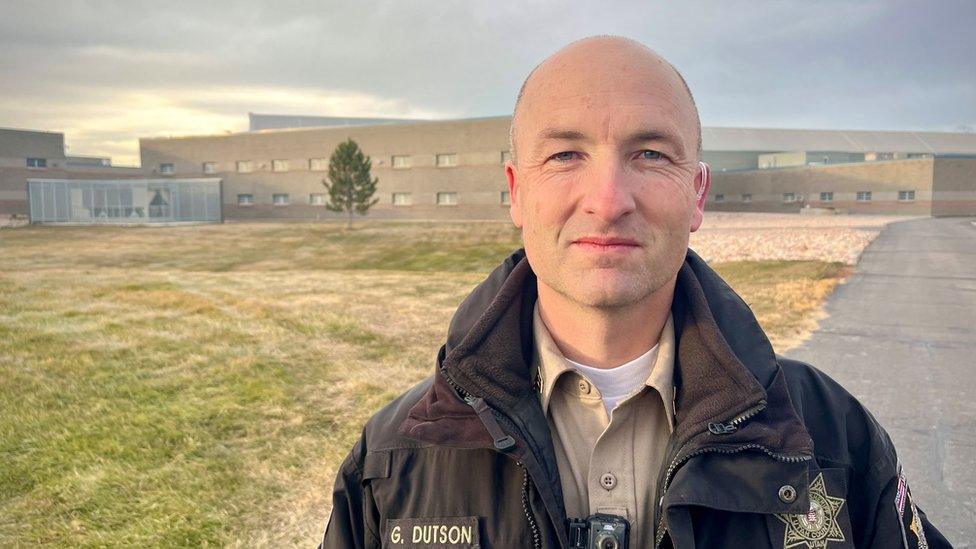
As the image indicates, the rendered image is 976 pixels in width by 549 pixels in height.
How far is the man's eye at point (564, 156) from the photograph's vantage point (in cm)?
177

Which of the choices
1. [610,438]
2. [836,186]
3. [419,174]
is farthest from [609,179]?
[836,186]

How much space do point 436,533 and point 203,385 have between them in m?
6.57

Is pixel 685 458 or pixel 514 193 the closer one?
pixel 685 458

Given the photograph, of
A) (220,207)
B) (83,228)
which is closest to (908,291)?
(83,228)

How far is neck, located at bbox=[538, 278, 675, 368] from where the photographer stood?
5.76ft

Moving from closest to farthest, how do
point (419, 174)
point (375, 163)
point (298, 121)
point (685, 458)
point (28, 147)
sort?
1. point (685, 458)
2. point (419, 174)
3. point (375, 163)
4. point (28, 147)
5. point (298, 121)

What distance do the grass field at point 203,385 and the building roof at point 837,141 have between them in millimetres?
58364

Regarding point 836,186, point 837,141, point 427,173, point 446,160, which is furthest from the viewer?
point 837,141

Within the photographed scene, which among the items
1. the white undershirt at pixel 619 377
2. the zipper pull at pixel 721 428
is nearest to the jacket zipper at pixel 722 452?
the zipper pull at pixel 721 428

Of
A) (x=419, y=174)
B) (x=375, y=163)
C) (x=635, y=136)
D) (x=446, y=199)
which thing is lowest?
(x=635, y=136)

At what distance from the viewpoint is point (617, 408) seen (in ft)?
5.61

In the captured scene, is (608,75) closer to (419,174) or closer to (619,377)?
(619,377)

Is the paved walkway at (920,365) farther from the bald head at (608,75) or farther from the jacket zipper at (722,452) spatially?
the bald head at (608,75)

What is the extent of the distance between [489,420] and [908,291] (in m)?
13.8
